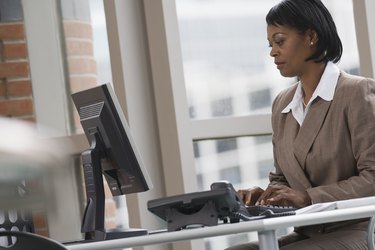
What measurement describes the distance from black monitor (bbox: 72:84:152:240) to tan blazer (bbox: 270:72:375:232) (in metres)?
0.55

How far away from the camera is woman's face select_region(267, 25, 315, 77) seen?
2.87 m

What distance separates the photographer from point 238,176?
154 inches

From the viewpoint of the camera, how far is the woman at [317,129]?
259cm

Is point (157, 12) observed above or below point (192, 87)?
above

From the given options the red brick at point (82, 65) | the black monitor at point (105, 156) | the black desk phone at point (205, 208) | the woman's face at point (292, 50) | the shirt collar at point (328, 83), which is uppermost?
Answer: the red brick at point (82, 65)

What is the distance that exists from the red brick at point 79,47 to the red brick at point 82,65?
1.1 inches

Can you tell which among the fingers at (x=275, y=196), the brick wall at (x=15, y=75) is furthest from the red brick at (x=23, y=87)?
the fingers at (x=275, y=196)

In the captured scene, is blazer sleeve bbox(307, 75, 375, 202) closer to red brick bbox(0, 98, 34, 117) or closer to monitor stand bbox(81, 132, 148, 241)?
monitor stand bbox(81, 132, 148, 241)

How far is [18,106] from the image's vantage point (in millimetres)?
4078

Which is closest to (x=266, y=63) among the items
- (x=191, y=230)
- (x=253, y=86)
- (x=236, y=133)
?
(x=253, y=86)

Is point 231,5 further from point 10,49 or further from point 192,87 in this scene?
point 10,49

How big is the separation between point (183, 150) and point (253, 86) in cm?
56

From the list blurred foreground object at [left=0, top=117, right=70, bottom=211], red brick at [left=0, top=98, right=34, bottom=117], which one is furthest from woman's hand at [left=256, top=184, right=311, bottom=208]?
red brick at [left=0, top=98, right=34, bottom=117]

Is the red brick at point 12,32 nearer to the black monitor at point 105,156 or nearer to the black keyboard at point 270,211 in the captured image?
the black monitor at point 105,156
